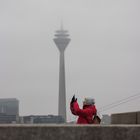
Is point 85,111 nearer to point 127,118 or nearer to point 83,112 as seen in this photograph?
point 83,112

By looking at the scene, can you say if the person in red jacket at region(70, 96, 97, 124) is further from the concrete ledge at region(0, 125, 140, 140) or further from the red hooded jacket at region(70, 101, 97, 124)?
the concrete ledge at region(0, 125, 140, 140)

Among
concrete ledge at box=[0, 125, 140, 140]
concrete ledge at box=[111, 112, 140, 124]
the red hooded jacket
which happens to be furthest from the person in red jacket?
concrete ledge at box=[0, 125, 140, 140]

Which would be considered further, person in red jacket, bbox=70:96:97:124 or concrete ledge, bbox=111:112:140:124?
person in red jacket, bbox=70:96:97:124

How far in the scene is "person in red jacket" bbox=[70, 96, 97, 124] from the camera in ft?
30.7

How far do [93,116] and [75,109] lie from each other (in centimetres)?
59

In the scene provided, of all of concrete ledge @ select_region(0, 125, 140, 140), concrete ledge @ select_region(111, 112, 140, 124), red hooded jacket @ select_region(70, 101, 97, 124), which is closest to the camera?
concrete ledge @ select_region(0, 125, 140, 140)

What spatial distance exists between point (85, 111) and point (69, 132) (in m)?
2.87

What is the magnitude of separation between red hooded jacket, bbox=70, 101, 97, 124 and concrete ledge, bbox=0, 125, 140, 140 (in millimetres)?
2585

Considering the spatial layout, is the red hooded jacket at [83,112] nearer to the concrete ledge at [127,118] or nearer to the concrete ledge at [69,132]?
the concrete ledge at [127,118]

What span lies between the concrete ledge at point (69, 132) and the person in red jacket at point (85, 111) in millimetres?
2585

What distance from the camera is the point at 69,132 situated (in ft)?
21.8

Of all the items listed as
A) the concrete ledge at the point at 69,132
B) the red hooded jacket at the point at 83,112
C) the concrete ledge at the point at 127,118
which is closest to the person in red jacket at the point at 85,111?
the red hooded jacket at the point at 83,112

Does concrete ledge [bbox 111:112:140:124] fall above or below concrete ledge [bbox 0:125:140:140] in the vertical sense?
above

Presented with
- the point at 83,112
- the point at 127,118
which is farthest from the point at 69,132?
the point at 127,118
